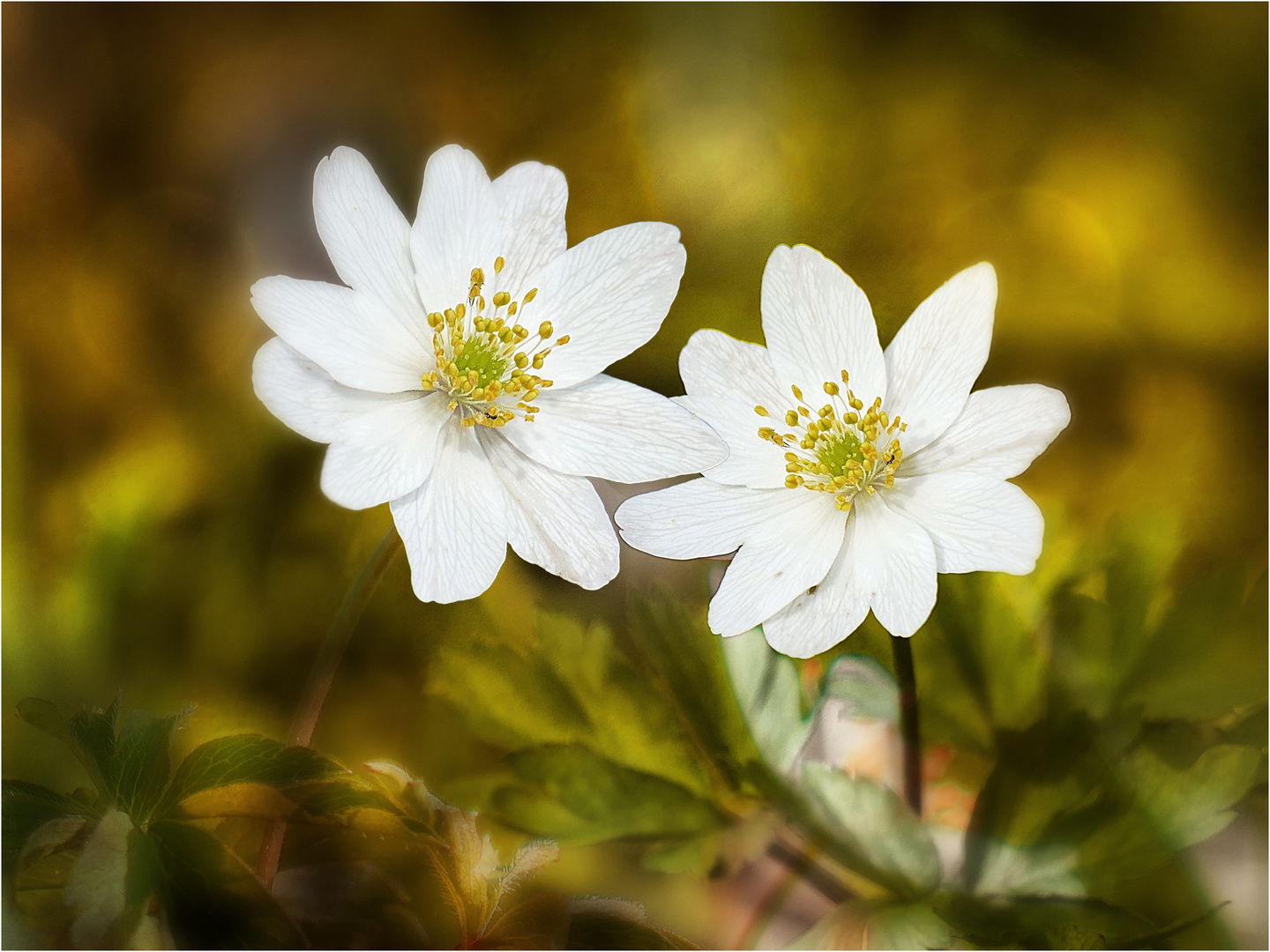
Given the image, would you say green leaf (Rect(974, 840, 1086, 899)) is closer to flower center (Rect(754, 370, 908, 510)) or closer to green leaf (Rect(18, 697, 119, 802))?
flower center (Rect(754, 370, 908, 510))

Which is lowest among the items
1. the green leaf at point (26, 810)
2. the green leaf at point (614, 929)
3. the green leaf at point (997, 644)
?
the green leaf at point (614, 929)

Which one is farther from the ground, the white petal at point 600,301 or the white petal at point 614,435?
the white petal at point 600,301

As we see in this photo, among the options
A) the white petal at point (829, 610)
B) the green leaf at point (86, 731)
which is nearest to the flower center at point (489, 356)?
the white petal at point (829, 610)

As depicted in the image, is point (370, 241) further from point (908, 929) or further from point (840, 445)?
point (908, 929)

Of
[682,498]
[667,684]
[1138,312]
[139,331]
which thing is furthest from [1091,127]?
[139,331]

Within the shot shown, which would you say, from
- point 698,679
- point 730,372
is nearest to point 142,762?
point 698,679

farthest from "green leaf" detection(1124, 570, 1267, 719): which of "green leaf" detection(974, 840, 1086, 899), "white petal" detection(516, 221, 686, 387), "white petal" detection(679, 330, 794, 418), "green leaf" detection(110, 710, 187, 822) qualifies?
"green leaf" detection(110, 710, 187, 822)

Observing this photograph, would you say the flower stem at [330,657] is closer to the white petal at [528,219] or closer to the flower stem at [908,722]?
the white petal at [528,219]

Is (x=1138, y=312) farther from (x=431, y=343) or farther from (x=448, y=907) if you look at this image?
(x=448, y=907)
